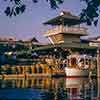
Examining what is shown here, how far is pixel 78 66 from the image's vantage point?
54781mm

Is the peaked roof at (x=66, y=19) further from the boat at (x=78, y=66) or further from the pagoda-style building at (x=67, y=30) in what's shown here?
the boat at (x=78, y=66)

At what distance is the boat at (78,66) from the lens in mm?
51812

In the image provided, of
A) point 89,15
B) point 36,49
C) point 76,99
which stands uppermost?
point 36,49

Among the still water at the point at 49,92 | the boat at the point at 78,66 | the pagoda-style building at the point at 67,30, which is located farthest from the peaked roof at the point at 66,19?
the still water at the point at 49,92

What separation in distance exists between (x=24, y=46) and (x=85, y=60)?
11323mm

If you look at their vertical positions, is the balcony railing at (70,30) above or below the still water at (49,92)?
above

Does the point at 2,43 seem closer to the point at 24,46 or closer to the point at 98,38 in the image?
the point at 24,46

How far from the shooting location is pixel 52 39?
217ft

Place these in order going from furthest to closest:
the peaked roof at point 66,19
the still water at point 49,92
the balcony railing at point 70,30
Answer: the peaked roof at point 66,19 < the balcony railing at point 70,30 < the still water at point 49,92

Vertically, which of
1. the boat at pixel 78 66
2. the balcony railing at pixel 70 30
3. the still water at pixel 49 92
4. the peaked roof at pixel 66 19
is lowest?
the still water at pixel 49 92

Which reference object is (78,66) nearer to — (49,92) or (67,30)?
(67,30)

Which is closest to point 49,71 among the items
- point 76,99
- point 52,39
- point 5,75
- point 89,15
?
point 5,75

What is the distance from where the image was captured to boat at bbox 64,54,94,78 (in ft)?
170

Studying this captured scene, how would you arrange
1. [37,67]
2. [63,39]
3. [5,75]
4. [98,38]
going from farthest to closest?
[98,38] < [63,39] < [37,67] < [5,75]
